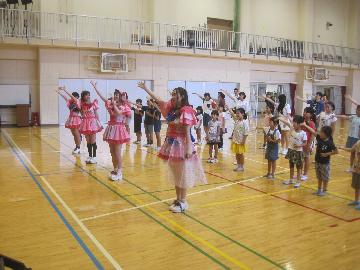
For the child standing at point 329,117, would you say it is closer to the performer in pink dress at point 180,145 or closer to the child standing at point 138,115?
the performer in pink dress at point 180,145

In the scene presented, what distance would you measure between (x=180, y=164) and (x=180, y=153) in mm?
193

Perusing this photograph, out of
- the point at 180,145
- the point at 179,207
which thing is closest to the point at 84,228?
the point at 179,207

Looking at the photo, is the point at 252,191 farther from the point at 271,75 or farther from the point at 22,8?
the point at 271,75

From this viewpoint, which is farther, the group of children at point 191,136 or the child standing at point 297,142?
the child standing at point 297,142

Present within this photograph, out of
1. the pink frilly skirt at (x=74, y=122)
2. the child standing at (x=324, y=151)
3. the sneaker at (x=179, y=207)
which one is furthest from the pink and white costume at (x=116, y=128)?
the child standing at (x=324, y=151)

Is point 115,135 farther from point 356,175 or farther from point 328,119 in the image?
point 328,119

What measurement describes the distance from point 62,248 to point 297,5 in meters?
26.5

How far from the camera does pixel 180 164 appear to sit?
221 inches

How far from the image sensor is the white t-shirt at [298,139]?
720cm

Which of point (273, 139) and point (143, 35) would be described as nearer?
point (273, 139)

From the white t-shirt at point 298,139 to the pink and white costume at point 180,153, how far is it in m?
2.41

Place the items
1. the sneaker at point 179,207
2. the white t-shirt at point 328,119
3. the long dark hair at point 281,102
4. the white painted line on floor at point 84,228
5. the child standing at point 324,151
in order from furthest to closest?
the long dark hair at point 281,102 → the white t-shirt at point 328,119 → the child standing at point 324,151 → the sneaker at point 179,207 → the white painted line on floor at point 84,228

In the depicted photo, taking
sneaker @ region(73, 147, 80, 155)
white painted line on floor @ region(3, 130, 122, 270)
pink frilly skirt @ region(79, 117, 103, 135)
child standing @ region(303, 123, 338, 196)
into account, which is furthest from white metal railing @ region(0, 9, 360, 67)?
child standing @ region(303, 123, 338, 196)

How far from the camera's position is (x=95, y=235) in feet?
15.8
